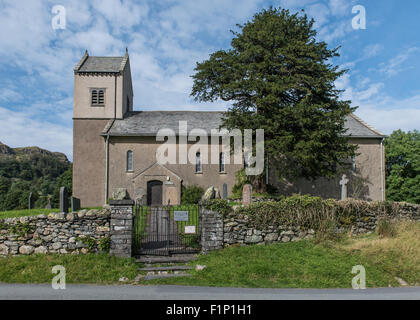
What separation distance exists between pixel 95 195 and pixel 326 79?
856 inches

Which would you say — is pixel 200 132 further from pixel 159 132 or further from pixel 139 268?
pixel 139 268

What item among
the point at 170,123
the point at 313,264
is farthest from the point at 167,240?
the point at 170,123

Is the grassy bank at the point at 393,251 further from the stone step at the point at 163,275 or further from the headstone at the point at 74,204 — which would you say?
the headstone at the point at 74,204

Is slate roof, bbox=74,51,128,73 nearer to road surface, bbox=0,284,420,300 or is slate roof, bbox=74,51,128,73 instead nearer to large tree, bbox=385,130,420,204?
road surface, bbox=0,284,420,300

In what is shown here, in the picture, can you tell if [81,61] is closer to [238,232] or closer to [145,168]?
[145,168]

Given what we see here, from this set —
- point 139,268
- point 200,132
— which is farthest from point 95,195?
point 139,268

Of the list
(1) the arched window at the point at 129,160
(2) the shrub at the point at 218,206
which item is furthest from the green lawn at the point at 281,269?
(1) the arched window at the point at 129,160

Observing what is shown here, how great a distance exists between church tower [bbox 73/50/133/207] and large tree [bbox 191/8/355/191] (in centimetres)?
1001

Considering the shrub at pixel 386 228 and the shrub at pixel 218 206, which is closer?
the shrub at pixel 218 206

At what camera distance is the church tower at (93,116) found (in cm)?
2670

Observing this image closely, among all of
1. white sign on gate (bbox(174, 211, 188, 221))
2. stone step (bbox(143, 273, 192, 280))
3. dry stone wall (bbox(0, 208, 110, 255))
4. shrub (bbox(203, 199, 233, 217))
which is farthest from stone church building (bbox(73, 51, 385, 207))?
stone step (bbox(143, 273, 192, 280))

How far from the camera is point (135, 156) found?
26219 mm

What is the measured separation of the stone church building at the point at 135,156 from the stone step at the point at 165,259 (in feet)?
47.2

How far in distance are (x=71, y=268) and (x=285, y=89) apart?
16.9m
